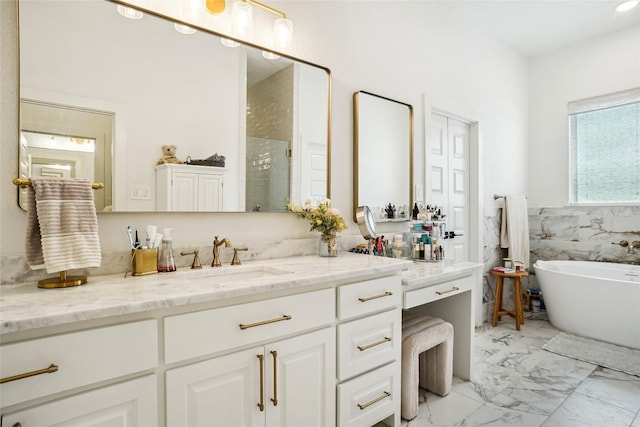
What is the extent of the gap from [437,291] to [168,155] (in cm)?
165

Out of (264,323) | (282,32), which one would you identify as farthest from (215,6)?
(264,323)

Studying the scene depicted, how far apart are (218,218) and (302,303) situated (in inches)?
27.6

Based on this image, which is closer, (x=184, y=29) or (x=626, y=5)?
(x=184, y=29)

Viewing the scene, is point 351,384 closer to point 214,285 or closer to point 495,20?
point 214,285

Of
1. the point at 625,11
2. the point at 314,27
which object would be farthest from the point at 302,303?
the point at 625,11

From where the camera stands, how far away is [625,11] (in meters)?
3.20

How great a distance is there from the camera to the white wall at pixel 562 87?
3.55 metres

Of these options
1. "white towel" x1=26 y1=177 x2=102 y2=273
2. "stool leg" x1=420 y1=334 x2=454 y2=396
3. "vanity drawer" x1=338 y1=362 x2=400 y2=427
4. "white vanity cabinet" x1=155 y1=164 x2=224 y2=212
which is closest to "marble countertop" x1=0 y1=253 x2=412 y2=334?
"white towel" x1=26 y1=177 x2=102 y2=273

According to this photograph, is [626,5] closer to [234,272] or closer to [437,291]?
[437,291]

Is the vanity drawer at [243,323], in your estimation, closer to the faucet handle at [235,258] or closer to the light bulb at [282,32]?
the faucet handle at [235,258]

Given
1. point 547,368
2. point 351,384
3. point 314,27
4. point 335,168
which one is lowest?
point 547,368

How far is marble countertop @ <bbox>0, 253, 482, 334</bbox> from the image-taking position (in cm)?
91

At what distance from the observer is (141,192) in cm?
153

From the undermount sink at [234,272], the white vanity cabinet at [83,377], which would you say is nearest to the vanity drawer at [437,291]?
the undermount sink at [234,272]
